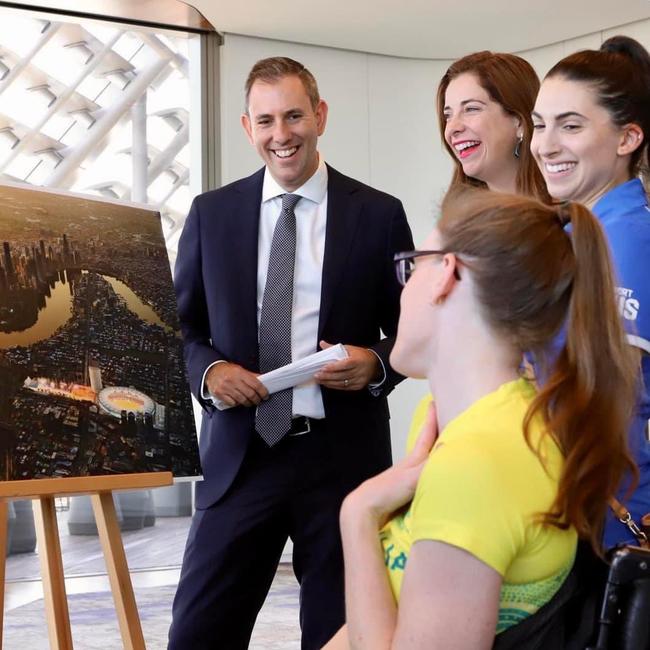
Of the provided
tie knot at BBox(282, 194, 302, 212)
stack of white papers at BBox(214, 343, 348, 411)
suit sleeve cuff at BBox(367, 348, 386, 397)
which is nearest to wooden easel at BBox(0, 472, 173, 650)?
stack of white papers at BBox(214, 343, 348, 411)

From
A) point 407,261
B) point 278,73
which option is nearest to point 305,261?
point 278,73

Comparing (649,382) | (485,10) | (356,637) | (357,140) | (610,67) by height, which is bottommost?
(356,637)

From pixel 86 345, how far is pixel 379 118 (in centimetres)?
442

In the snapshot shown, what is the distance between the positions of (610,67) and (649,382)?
556mm

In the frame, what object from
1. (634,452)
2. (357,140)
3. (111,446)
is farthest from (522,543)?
(357,140)

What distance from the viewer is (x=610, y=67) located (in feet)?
6.07

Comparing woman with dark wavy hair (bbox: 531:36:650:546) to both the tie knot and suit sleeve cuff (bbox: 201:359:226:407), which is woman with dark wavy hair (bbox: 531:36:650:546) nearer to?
the tie knot

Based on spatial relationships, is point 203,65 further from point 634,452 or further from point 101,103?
point 634,452

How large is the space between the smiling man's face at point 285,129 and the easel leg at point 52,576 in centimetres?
95

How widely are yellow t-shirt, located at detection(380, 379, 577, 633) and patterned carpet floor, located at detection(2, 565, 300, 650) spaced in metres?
3.34

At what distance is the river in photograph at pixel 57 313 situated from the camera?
2.34 metres

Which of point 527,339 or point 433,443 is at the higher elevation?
point 527,339

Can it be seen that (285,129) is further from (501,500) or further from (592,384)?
(501,500)

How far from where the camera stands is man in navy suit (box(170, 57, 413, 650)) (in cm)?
250
